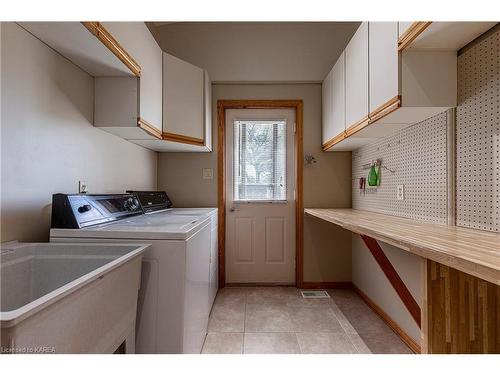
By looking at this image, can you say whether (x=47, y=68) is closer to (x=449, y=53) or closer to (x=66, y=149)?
(x=66, y=149)

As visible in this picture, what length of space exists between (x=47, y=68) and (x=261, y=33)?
2.32 metres

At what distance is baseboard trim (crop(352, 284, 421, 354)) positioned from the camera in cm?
185

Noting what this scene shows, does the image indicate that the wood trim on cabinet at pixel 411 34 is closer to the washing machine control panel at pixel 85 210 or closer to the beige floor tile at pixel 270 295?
the washing machine control panel at pixel 85 210

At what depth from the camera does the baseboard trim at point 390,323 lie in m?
1.85

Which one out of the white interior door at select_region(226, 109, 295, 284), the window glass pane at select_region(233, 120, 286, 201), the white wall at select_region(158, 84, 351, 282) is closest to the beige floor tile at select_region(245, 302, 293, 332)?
the white interior door at select_region(226, 109, 295, 284)

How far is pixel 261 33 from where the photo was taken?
304 centimetres

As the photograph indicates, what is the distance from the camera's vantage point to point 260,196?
316cm

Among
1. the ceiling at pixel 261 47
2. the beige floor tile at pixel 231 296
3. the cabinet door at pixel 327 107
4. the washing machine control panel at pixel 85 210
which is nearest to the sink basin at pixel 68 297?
the washing machine control panel at pixel 85 210

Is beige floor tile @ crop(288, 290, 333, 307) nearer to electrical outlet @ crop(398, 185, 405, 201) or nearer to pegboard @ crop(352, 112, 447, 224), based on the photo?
pegboard @ crop(352, 112, 447, 224)

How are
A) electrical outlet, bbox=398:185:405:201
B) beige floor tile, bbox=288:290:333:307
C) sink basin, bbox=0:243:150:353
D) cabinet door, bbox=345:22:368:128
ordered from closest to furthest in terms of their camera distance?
sink basin, bbox=0:243:150:353 < cabinet door, bbox=345:22:368:128 < electrical outlet, bbox=398:185:405:201 < beige floor tile, bbox=288:290:333:307

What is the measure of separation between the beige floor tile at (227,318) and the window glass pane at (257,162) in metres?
1.18

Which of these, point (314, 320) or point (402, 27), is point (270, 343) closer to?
point (314, 320)

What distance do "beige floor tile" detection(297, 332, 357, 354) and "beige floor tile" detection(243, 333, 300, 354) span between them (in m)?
0.06

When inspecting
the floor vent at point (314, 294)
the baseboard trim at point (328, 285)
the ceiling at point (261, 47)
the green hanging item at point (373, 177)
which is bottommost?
the floor vent at point (314, 294)
